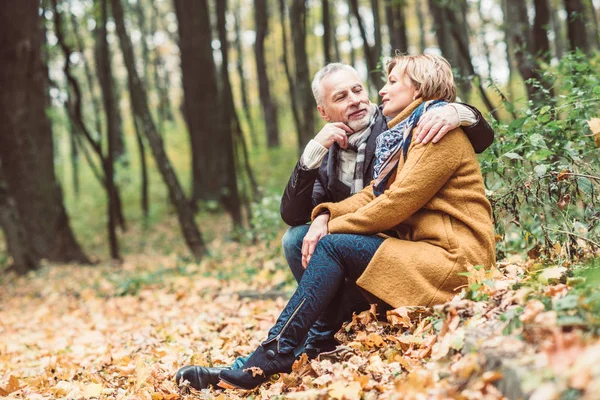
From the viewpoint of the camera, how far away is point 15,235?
10789mm

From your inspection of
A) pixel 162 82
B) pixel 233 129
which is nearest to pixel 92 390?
pixel 233 129

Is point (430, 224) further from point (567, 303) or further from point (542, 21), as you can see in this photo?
point (542, 21)

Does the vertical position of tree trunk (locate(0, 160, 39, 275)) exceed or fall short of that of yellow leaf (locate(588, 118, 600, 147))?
it falls short

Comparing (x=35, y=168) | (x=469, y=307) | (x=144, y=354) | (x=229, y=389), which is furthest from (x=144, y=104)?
(x=469, y=307)

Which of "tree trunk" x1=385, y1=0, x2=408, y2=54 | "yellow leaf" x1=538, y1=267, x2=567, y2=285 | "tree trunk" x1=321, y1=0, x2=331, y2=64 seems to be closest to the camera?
"yellow leaf" x1=538, y1=267, x2=567, y2=285

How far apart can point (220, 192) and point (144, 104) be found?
540 centimetres

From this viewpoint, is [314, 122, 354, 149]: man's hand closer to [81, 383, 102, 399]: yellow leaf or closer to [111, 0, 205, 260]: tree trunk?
[81, 383, 102, 399]: yellow leaf

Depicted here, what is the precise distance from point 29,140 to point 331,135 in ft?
29.8

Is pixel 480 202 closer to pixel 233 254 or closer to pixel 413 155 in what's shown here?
pixel 413 155

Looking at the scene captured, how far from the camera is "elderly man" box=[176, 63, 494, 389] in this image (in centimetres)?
326

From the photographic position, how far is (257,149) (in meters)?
20.8

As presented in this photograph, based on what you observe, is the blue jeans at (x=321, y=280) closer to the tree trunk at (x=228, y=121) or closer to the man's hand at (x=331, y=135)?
the man's hand at (x=331, y=135)

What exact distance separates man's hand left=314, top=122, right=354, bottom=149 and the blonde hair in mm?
510

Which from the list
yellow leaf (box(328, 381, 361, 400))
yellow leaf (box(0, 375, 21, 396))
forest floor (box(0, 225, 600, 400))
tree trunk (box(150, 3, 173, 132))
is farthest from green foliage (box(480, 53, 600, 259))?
tree trunk (box(150, 3, 173, 132))
